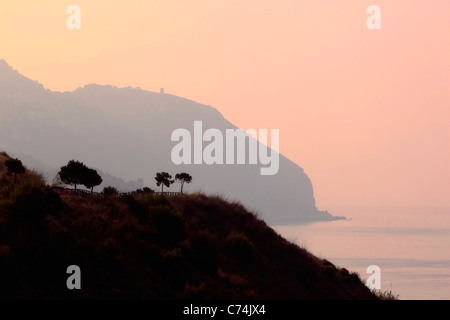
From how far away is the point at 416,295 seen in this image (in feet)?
561

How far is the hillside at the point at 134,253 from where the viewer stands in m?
28.7

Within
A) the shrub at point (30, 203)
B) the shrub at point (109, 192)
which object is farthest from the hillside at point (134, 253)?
the shrub at point (109, 192)

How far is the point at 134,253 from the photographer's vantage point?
3338cm

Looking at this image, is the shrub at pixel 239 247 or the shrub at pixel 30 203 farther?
the shrub at pixel 239 247

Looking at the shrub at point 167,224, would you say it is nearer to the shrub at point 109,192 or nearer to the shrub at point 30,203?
the shrub at point 109,192

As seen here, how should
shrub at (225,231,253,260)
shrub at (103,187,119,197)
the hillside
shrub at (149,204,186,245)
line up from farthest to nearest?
shrub at (225,231,253,260), shrub at (103,187,119,197), shrub at (149,204,186,245), the hillside

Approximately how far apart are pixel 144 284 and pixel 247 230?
60.2ft

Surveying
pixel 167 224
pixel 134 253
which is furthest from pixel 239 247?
pixel 134 253

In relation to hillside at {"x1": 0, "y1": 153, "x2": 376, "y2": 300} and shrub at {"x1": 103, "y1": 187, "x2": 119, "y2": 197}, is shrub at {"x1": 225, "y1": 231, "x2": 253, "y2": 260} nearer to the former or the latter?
hillside at {"x1": 0, "y1": 153, "x2": 376, "y2": 300}

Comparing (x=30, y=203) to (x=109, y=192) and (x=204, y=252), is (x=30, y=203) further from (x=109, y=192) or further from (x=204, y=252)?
(x=204, y=252)

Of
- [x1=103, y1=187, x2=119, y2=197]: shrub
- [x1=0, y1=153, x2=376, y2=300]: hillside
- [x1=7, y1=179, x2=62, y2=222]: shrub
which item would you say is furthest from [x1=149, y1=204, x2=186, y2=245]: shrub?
[x1=7, y1=179, x2=62, y2=222]: shrub

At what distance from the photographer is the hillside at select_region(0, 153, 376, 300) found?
1130 inches
